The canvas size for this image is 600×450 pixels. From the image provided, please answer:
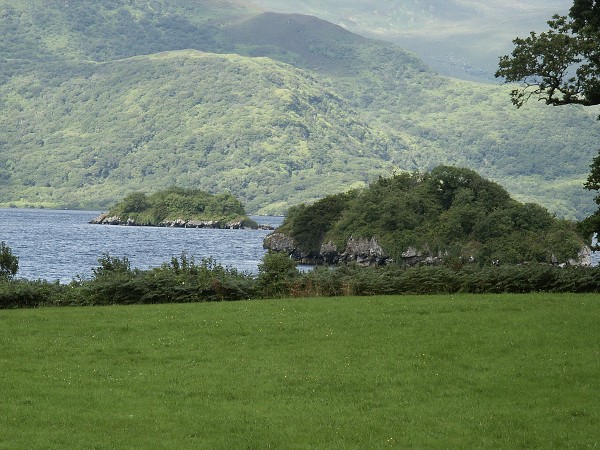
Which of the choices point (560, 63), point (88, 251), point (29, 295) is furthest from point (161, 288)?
point (88, 251)

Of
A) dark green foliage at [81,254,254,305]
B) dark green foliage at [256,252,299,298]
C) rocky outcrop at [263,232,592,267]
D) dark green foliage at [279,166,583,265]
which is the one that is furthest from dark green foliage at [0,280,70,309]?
rocky outcrop at [263,232,592,267]

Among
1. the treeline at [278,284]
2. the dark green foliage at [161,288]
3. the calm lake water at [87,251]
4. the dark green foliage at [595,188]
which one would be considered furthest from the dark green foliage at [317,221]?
the dark green foliage at [595,188]

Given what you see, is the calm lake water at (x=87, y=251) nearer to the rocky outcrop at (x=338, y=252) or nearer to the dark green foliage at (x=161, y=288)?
the rocky outcrop at (x=338, y=252)

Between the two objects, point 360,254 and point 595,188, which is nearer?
point 595,188

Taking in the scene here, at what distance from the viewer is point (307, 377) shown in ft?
65.8

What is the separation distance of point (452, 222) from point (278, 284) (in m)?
72.1

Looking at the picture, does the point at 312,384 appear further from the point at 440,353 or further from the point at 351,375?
the point at 440,353

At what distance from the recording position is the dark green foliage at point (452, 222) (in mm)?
100125

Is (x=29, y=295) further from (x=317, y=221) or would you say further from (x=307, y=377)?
(x=317, y=221)

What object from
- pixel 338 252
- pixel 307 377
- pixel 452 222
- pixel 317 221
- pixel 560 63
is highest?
pixel 560 63

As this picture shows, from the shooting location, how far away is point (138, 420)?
55.8 feet

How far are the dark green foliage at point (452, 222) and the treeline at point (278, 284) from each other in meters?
59.6

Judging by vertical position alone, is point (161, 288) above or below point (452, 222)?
below

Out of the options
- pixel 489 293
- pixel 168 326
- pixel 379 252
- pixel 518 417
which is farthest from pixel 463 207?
pixel 518 417
